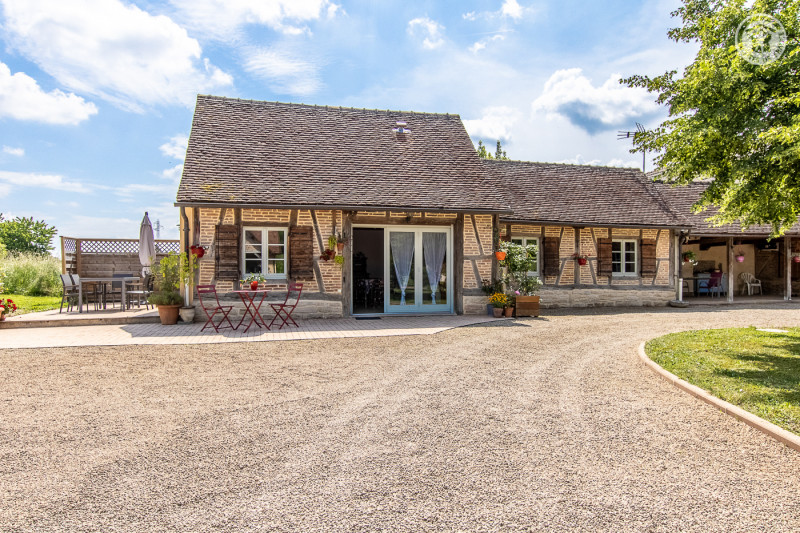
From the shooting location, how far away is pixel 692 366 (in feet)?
19.7

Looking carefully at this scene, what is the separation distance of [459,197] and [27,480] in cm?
984

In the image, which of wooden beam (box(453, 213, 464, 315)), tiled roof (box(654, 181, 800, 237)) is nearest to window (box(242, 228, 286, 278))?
wooden beam (box(453, 213, 464, 315))

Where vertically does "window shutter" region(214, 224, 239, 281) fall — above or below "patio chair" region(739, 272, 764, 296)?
above

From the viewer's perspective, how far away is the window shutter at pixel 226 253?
34.2 ft

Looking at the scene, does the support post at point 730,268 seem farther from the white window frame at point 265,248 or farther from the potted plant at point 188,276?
the potted plant at point 188,276

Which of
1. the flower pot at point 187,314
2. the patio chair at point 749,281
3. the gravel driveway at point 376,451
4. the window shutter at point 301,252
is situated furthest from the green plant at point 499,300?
the patio chair at point 749,281

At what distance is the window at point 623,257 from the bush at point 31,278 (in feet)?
54.4

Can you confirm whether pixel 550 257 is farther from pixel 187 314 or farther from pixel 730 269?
pixel 187 314

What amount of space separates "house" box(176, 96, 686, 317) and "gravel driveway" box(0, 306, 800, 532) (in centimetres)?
457

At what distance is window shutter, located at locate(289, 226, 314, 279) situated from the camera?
35.4 feet

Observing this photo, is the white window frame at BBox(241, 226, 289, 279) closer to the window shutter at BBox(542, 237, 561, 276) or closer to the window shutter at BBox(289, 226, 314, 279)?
the window shutter at BBox(289, 226, 314, 279)

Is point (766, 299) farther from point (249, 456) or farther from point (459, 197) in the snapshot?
point (249, 456)

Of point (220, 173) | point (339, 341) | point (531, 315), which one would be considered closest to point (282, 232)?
point (220, 173)

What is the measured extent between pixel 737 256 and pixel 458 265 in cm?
1166
